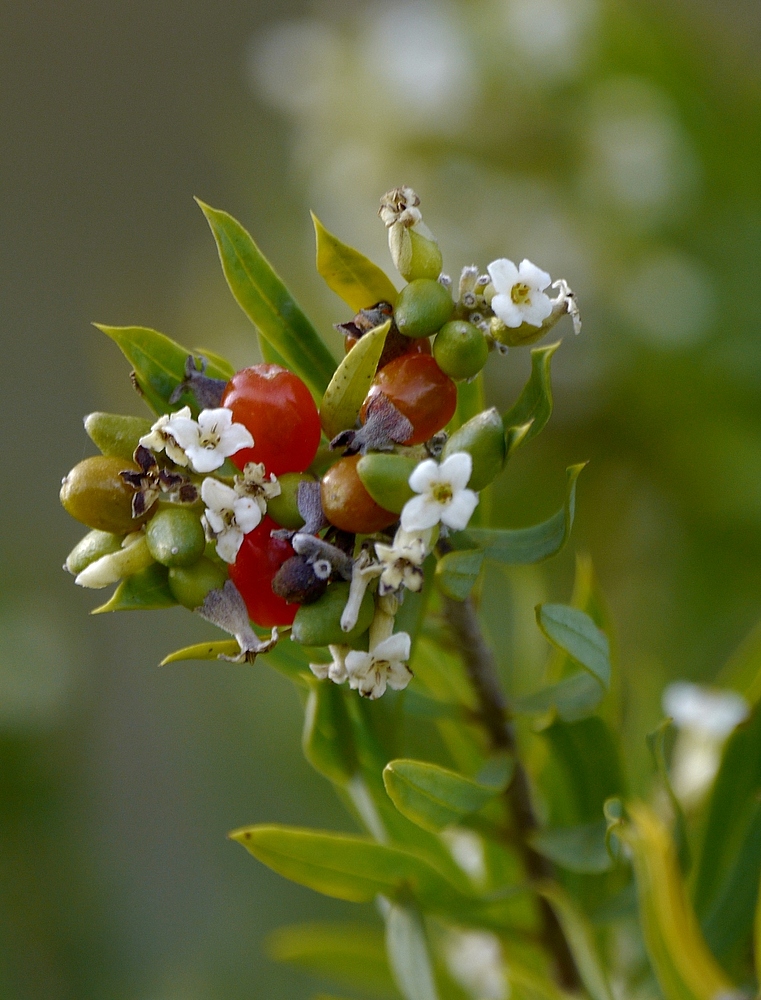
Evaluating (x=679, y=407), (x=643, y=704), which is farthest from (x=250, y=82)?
(x=643, y=704)

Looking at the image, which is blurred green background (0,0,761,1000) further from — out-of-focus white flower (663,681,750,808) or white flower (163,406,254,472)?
white flower (163,406,254,472)

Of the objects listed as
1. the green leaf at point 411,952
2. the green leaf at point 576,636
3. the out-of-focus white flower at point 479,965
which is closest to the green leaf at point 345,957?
the out-of-focus white flower at point 479,965

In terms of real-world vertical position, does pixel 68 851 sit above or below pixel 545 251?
below

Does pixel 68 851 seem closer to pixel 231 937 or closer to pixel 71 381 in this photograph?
pixel 231 937

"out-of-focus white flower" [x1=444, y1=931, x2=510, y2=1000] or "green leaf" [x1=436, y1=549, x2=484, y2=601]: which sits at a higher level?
"green leaf" [x1=436, y1=549, x2=484, y2=601]

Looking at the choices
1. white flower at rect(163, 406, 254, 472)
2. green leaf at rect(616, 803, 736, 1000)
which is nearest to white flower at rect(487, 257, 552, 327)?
white flower at rect(163, 406, 254, 472)

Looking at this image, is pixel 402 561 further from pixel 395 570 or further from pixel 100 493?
pixel 100 493

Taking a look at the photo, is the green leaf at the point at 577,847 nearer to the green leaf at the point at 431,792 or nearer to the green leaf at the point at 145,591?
the green leaf at the point at 431,792
